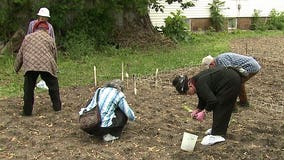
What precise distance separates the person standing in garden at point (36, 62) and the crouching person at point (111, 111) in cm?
143

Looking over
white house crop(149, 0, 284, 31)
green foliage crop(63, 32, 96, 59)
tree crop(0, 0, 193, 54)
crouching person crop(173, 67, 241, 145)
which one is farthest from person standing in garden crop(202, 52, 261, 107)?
white house crop(149, 0, 284, 31)

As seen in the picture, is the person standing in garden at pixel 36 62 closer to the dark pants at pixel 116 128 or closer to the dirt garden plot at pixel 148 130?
the dirt garden plot at pixel 148 130

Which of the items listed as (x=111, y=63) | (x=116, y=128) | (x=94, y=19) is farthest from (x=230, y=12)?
(x=116, y=128)

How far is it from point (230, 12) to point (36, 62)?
63.9ft

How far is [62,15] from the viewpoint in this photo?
1466 centimetres

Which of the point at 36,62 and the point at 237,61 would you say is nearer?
the point at 237,61

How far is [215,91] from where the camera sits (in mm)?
5902

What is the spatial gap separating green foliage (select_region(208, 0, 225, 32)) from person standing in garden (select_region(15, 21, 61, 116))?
17216 millimetres

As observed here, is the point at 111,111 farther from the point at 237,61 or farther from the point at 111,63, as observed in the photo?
the point at 111,63

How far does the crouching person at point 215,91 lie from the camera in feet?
18.6

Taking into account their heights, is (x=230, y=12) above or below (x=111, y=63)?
above

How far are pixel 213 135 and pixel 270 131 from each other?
3.43ft

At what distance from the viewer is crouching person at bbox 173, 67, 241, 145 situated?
5.66 m

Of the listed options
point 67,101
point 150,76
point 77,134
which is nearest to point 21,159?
point 77,134
